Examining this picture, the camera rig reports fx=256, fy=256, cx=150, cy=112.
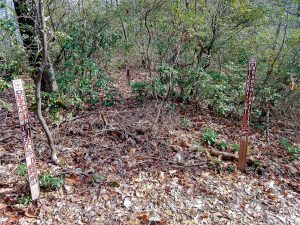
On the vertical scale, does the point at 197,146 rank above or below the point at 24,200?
below

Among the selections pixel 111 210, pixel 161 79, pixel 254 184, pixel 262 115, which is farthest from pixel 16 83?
pixel 262 115

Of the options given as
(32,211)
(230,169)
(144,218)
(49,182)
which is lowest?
(230,169)

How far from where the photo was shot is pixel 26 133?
2.99m

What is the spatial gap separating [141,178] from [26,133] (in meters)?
1.88

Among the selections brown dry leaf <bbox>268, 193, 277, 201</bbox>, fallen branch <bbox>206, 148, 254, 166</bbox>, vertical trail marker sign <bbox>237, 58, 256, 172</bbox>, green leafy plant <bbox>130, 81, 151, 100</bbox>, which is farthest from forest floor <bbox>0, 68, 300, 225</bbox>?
green leafy plant <bbox>130, 81, 151, 100</bbox>

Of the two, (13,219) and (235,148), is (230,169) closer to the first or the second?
(235,148)

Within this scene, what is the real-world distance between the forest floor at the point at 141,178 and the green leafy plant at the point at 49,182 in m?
0.07

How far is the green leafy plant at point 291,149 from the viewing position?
562 centimetres

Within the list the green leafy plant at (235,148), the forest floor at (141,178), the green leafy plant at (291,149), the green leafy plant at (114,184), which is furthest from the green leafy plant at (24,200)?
the green leafy plant at (291,149)

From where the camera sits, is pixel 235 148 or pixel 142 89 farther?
pixel 142 89

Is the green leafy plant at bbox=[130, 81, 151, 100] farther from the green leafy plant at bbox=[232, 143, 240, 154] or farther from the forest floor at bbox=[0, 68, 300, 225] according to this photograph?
the green leafy plant at bbox=[232, 143, 240, 154]

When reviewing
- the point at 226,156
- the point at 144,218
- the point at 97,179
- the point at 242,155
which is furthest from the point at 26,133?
the point at 226,156

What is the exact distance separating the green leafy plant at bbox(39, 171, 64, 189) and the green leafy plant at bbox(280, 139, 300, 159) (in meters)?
4.80

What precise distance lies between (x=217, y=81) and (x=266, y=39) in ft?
6.29
